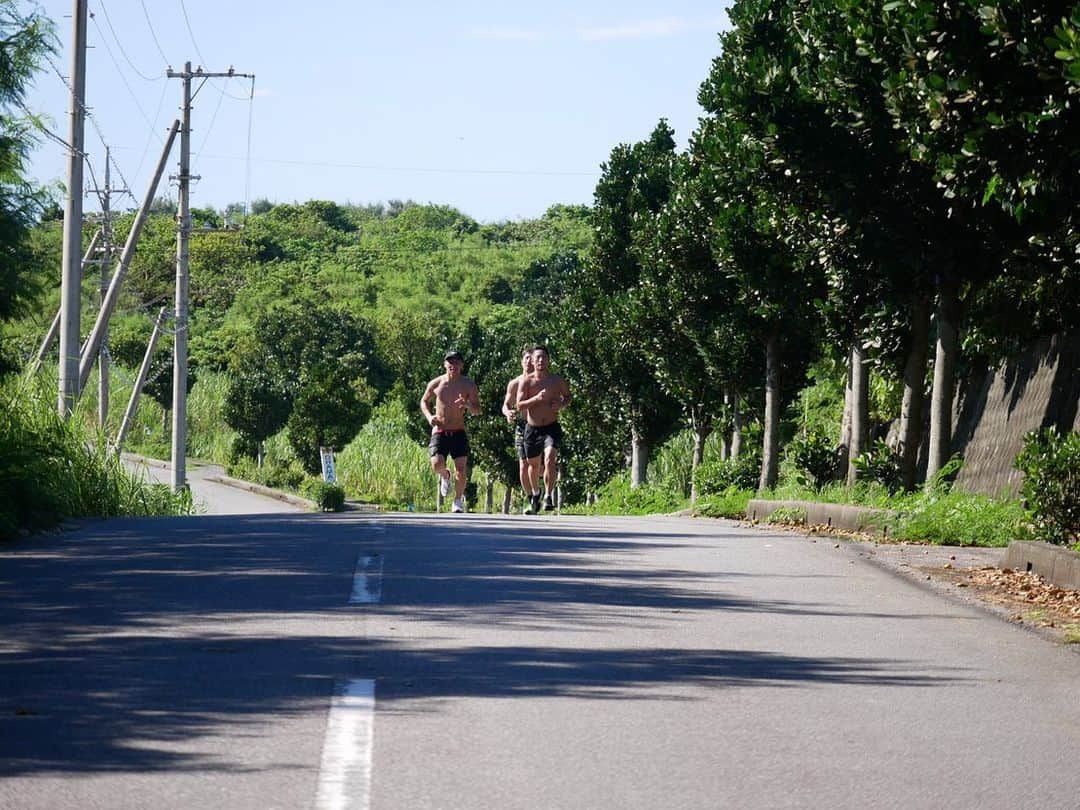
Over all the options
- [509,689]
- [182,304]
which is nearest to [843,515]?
[509,689]

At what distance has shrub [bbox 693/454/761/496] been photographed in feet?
103

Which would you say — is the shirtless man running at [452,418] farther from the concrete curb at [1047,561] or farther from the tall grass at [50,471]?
the concrete curb at [1047,561]

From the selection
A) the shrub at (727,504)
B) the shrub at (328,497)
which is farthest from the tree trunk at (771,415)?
the shrub at (328,497)

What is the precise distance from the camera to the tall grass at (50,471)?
15.6 m

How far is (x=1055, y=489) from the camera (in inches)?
533

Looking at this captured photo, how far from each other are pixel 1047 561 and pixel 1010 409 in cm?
1025

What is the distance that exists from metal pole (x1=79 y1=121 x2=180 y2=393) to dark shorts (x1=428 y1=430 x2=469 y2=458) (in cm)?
670

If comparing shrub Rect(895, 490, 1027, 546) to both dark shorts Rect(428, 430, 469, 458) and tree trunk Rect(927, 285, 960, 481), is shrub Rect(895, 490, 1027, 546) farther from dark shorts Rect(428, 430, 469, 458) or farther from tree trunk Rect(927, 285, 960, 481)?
dark shorts Rect(428, 430, 469, 458)

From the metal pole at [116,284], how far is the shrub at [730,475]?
11402mm

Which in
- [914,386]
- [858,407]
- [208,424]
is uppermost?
[914,386]

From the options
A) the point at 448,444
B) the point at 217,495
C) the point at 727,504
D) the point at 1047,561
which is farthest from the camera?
the point at 217,495

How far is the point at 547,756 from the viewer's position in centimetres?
594

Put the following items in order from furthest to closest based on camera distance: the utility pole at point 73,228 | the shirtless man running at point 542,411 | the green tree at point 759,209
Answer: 1. the utility pole at point 73,228
2. the shirtless man running at point 542,411
3. the green tree at point 759,209

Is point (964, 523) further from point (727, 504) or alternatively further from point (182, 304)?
point (182, 304)
